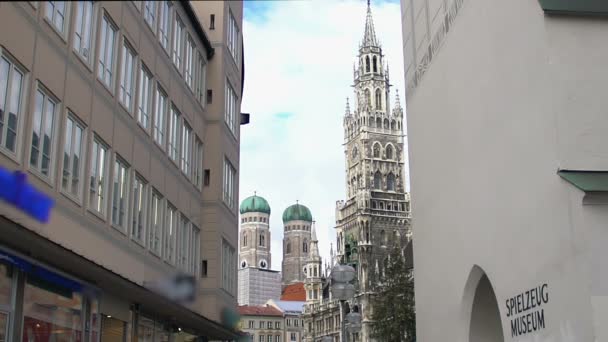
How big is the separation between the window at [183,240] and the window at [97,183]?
35.7 inches

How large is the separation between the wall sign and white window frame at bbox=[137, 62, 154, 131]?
1165 centimetres

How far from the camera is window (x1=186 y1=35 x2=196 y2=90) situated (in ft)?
35.2

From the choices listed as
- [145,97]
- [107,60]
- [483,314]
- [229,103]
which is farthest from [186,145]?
→ [483,314]

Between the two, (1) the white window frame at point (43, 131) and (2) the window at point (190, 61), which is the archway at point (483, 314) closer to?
(1) the white window frame at point (43, 131)

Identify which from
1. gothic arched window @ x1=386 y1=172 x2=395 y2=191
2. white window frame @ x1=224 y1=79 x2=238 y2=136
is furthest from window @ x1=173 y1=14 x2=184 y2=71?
gothic arched window @ x1=386 y1=172 x2=395 y2=191

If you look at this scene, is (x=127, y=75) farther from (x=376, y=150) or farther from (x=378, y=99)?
(x=378, y=99)

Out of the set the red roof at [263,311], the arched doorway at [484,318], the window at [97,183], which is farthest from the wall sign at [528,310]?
the red roof at [263,311]

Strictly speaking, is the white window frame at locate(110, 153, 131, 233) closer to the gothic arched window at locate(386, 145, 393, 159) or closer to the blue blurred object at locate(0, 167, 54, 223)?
the blue blurred object at locate(0, 167, 54, 223)

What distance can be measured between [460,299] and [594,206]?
973cm

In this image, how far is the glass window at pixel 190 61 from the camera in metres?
10.7

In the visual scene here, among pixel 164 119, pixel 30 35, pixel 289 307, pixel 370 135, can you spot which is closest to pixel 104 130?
pixel 30 35

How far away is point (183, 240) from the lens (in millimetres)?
8688

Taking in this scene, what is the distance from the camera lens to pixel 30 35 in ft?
48.4

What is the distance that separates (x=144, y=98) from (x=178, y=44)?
919mm
